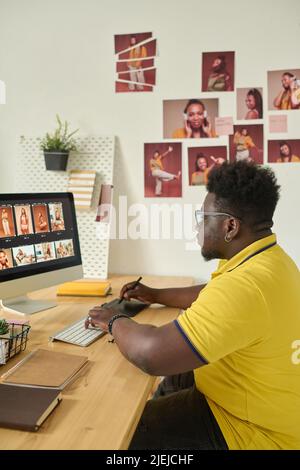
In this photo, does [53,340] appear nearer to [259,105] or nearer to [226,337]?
[226,337]

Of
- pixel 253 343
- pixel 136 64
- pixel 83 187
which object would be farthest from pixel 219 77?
pixel 253 343

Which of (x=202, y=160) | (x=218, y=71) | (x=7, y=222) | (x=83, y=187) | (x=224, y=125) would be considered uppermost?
(x=218, y=71)

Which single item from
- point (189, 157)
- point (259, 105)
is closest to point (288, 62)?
point (259, 105)

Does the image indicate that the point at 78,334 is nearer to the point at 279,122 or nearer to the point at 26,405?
the point at 26,405

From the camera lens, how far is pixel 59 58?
7.09 ft

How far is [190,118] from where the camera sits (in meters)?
2.07

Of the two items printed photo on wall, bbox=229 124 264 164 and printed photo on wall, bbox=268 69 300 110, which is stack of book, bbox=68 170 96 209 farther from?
printed photo on wall, bbox=268 69 300 110

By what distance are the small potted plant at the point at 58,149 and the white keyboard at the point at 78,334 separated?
3.18 feet

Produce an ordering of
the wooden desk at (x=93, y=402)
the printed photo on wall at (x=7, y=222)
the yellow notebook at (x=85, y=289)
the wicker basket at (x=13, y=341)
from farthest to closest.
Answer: the yellow notebook at (x=85, y=289), the printed photo on wall at (x=7, y=222), the wicker basket at (x=13, y=341), the wooden desk at (x=93, y=402)

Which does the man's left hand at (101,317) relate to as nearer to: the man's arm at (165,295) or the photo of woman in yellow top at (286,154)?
the man's arm at (165,295)

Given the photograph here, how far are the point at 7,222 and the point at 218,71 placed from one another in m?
1.22

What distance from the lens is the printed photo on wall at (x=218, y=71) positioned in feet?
6.59

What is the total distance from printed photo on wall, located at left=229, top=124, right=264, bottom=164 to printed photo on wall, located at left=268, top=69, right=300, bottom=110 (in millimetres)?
129

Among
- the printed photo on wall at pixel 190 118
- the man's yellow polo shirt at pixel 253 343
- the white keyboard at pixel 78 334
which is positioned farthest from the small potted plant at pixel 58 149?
the man's yellow polo shirt at pixel 253 343
